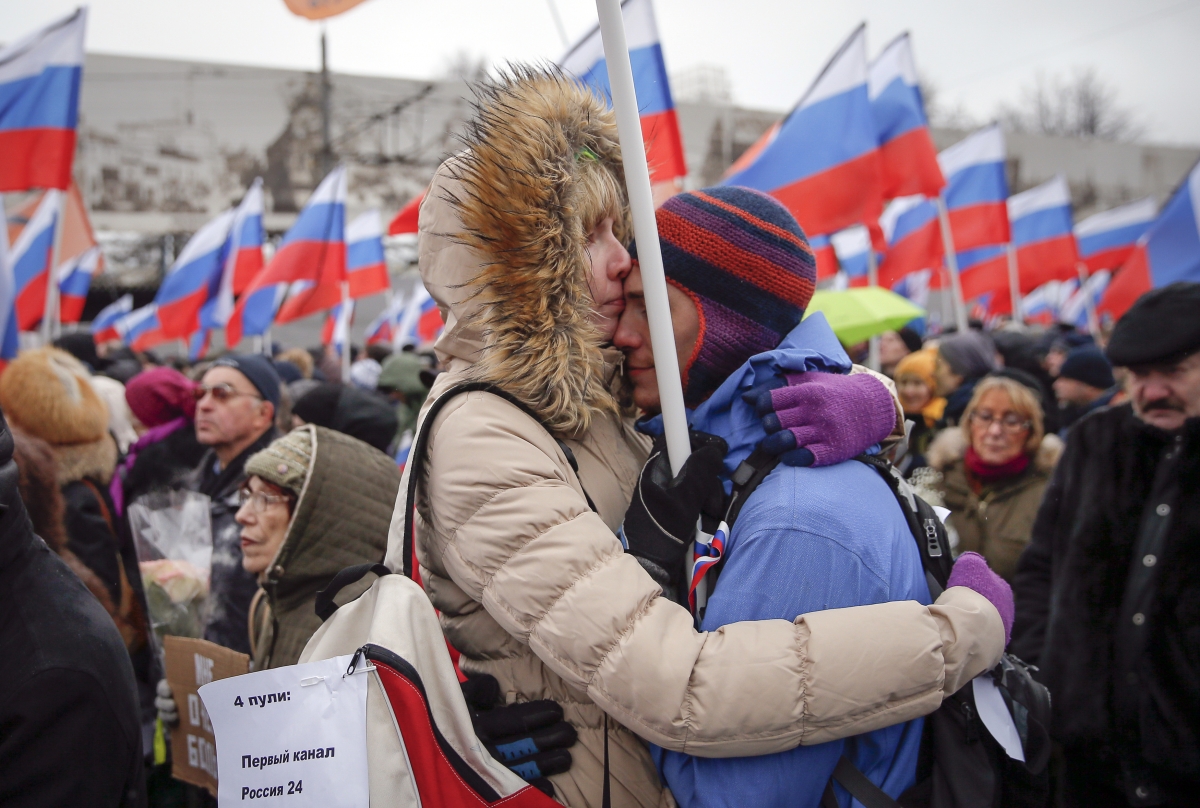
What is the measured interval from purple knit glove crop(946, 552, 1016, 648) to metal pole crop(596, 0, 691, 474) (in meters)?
0.56

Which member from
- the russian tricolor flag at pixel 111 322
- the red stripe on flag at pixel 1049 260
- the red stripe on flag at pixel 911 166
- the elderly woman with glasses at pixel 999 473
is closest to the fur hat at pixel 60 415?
the elderly woman with glasses at pixel 999 473

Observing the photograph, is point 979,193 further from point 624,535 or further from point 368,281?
point 624,535

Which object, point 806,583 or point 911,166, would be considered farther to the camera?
point 911,166

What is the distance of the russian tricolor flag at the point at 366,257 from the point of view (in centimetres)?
1038

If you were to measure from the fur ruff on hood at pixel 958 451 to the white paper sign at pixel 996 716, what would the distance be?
98.0 inches

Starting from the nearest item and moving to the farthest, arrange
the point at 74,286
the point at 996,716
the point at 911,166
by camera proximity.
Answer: the point at 996,716 → the point at 911,166 → the point at 74,286

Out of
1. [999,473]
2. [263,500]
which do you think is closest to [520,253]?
[263,500]

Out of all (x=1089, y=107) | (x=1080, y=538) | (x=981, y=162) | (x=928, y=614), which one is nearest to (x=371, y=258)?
(x=981, y=162)

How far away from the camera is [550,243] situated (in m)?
1.46

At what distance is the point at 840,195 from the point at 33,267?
22.6 feet

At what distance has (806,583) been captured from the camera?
1.32m

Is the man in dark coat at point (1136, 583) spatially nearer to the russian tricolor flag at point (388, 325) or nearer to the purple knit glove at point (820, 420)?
the purple knit glove at point (820, 420)

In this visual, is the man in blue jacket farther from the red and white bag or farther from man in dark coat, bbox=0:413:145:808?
man in dark coat, bbox=0:413:145:808

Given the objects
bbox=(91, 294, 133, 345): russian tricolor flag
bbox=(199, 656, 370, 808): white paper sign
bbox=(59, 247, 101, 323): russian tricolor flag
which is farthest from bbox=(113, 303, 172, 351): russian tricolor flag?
bbox=(199, 656, 370, 808): white paper sign
